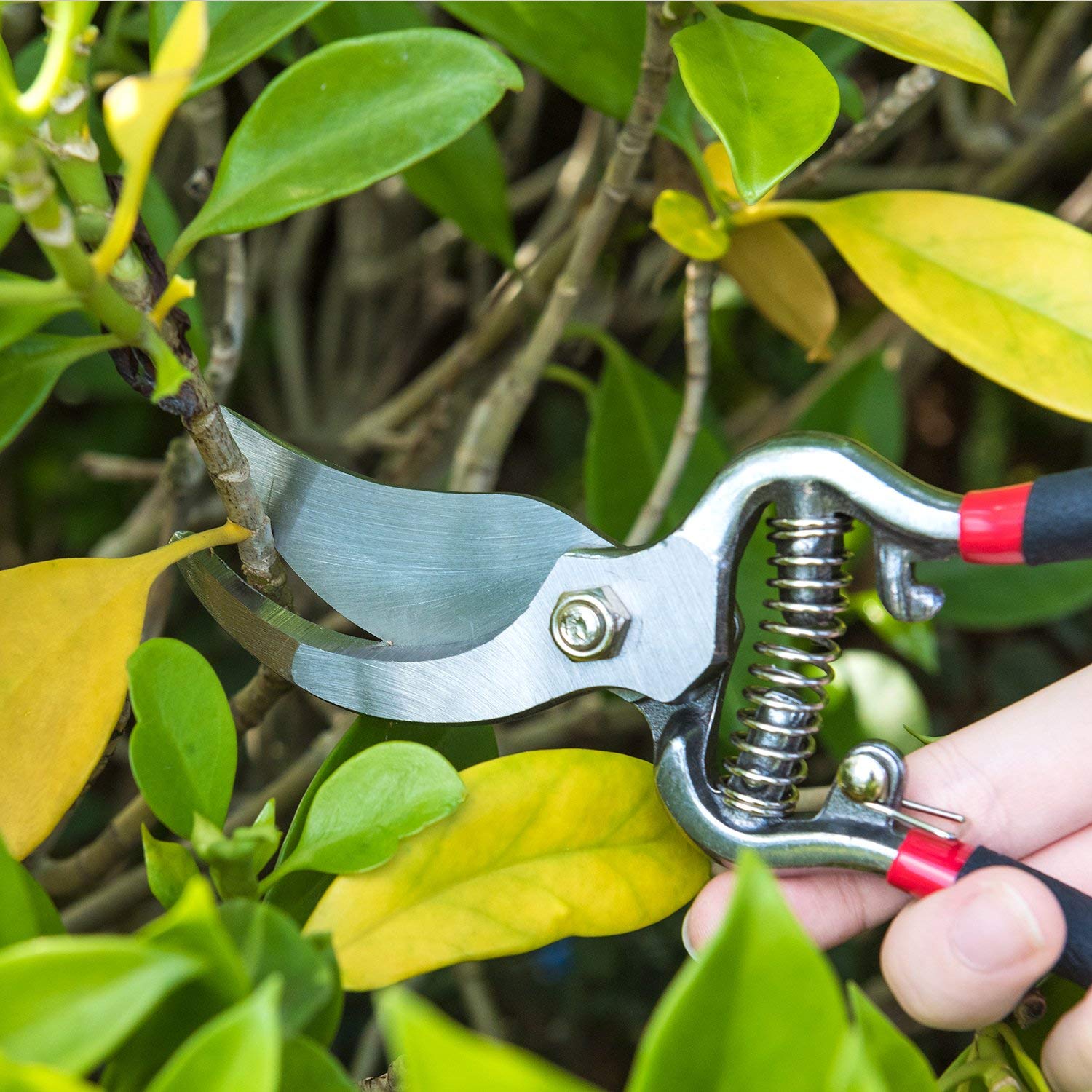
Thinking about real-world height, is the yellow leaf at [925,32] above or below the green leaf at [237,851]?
above

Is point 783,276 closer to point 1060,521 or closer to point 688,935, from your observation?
point 1060,521

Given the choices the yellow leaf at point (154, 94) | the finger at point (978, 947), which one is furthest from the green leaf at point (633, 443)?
the yellow leaf at point (154, 94)

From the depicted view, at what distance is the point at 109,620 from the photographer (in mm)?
521

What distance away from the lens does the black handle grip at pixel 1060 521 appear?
483mm

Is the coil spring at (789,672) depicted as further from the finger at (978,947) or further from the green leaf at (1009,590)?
the green leaf at (1009,590)

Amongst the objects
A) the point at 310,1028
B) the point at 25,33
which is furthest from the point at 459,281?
the point at 310,1028

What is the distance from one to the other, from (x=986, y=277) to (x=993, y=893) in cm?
33

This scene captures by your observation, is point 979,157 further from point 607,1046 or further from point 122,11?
point 607,1046

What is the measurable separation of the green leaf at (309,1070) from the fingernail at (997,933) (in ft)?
0.85

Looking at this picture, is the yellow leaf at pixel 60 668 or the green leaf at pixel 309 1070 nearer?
the green leaf at pixel 309 1070

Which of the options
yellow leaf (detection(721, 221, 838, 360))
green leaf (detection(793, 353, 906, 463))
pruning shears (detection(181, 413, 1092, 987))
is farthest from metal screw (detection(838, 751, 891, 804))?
green leaf (detection(793, 353, 906, 463))

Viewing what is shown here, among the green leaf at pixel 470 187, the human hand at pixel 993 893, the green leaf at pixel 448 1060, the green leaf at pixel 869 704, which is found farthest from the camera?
the green leaf at pixel 869 704

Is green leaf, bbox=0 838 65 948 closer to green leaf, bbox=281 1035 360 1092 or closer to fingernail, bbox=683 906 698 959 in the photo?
green leaf, bbox=281 1035 360 1092

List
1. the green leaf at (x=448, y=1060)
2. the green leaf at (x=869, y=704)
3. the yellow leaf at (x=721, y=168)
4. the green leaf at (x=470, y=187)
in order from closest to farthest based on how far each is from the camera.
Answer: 1. the green leaf at (x=448, y=1060)
2. the yellow leaf at (x=721, y=168)
3. the green leaf at (x=470, y=187)
4. the green leaf at (x=869, y=704)
